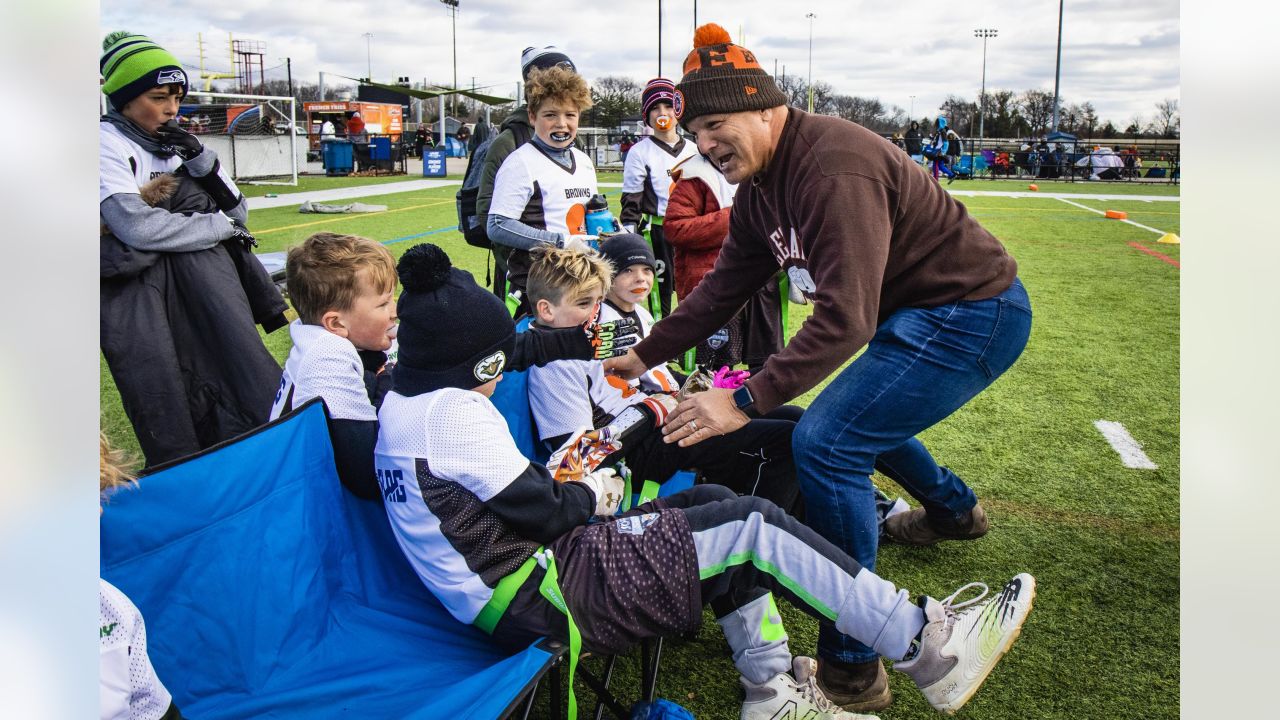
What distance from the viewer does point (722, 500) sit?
7.29ft

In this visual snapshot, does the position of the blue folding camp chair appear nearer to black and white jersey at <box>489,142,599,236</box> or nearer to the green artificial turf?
the green artificial turf

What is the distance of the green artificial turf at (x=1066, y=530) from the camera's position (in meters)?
2.51

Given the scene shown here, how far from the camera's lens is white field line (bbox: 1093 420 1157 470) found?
426 centimetres

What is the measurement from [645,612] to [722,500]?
34cm

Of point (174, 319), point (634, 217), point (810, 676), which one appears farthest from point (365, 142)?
point (810, 676)

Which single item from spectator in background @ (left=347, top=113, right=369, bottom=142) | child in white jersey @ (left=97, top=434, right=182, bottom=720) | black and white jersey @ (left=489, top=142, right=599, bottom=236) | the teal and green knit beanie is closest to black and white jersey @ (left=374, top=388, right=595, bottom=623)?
child in white jersey @ (left=97, top=434, right=182, bottom=720)

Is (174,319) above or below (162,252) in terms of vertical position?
below

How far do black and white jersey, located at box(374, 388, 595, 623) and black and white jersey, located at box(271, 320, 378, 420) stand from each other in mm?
306

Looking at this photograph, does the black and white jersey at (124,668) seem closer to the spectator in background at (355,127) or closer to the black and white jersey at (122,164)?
the black and white jersey at (122,164)

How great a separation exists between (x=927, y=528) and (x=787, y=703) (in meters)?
1.28

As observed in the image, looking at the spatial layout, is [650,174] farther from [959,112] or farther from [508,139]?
[959,112]

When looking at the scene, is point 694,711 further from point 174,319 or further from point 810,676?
point 174,319

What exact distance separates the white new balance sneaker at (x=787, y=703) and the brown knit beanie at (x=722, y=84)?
4.62 feet
